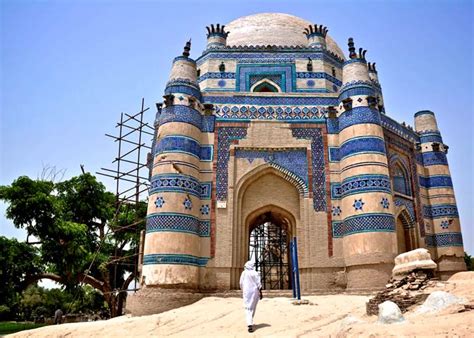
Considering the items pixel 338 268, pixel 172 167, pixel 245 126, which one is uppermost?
pixel 245 126

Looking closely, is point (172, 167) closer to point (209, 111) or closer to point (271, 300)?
point (209, 111)

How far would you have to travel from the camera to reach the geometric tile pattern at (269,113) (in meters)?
15.3

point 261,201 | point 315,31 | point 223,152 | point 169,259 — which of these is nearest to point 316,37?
point 315,31

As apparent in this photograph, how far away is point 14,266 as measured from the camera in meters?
15.7

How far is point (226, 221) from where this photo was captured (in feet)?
45.6

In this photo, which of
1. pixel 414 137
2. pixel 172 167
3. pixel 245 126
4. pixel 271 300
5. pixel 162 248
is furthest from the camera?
pixel 414 137

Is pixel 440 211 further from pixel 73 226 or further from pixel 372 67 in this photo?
pixel 73 226

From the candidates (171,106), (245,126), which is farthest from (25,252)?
(245,126)

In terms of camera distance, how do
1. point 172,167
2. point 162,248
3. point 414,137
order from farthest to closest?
point 414,137 < point 172,167 < point 162,248

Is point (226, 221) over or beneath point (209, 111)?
beneath

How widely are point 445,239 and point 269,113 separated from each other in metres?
8.25

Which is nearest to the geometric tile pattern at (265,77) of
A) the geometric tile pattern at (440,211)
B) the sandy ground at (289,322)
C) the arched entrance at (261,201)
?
the arched entrance at (261,201)

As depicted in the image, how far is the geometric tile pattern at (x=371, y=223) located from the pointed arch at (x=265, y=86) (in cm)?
621

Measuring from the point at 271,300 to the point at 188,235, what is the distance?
131 inches
